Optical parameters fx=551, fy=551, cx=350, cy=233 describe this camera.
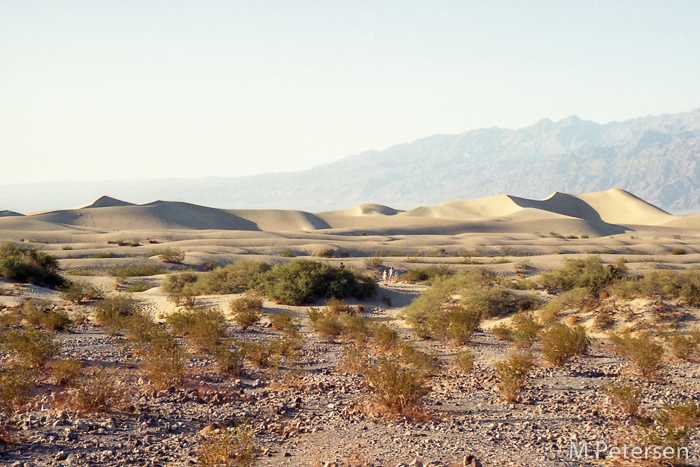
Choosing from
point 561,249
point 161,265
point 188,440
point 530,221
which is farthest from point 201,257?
point 530,221

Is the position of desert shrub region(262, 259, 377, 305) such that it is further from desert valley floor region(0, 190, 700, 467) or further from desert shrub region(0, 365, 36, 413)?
desert shrub region(0, 365, 36, 413)

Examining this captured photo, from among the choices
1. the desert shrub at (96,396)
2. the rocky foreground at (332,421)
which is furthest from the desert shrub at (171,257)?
the desert shrub at (96,396)

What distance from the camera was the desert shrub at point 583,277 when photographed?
17.9m

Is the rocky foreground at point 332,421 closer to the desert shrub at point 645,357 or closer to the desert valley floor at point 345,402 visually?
the desert valley floor at point 345,402

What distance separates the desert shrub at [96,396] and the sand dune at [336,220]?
6631 cm

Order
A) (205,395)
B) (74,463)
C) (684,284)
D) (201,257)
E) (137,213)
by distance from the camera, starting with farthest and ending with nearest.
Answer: (137,213)
(201,257)
(684,284)
(205,395)
(74,463)

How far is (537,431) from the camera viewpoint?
746cm

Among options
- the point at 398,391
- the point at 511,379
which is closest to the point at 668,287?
the point at 511,379

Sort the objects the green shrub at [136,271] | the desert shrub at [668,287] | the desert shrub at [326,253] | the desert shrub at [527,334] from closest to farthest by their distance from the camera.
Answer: the desert shrub at [527,334], the desert shrub at [668,287], the green shrub at [136,271], the desert shrub at [326,253]

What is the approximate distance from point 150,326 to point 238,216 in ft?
276

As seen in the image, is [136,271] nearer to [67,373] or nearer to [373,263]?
[373,263]

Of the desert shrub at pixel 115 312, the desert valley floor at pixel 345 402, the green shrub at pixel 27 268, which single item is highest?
the green shrub at pixel 27 268

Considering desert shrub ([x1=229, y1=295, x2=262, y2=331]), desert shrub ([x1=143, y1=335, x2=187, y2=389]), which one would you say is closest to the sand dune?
desert shrub ([x1=229, y1=295, x2=262, y2=331])

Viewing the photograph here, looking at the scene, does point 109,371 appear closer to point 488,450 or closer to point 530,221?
point 488,450
